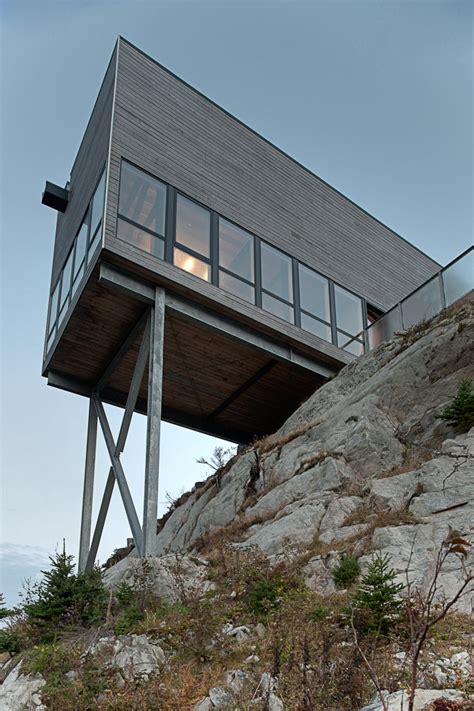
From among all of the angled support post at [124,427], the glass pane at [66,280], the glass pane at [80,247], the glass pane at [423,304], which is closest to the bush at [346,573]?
the angled support post at [124,427]

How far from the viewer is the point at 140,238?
13.9 meters

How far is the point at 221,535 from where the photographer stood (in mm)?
11859

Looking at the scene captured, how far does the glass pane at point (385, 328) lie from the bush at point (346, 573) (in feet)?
33.4

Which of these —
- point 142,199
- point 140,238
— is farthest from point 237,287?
point 142,199

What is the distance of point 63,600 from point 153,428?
484cm

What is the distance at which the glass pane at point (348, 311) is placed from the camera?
59.6 feet

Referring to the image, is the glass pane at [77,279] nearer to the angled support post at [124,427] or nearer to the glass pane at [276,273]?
the angled support post at [124,427]

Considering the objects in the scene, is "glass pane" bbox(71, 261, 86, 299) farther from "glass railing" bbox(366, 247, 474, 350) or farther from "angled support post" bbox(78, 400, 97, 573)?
"glass railing" bbox(366, 247, 474, 350)

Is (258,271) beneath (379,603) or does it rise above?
above

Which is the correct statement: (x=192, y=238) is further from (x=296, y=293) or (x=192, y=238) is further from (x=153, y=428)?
(x=153, y=428)

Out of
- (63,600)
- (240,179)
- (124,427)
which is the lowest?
(63,600)

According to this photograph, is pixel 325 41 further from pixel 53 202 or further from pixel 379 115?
pixel 53 202

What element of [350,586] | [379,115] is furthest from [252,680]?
[379,115]

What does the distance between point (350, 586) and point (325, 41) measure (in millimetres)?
20315
